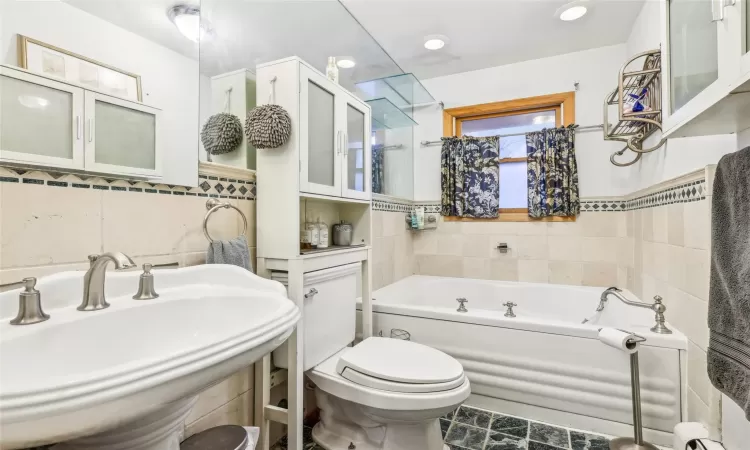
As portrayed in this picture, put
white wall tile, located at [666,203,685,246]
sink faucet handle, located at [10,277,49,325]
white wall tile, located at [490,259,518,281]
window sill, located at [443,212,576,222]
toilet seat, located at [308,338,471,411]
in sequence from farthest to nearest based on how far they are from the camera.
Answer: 1. white wall tile, located at [490,259,518,281]
2. window sill, located at [443,212,576,222]
3. white wall tile, located at [666,203,685,246]
4. toilet seat, located at [308,338,471,411]
5. sink faucet handle, located at [10,277,49,325]

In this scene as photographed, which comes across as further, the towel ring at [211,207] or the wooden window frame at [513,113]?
the wooden window frame at [513,113]

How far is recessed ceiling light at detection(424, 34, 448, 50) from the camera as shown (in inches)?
96.4

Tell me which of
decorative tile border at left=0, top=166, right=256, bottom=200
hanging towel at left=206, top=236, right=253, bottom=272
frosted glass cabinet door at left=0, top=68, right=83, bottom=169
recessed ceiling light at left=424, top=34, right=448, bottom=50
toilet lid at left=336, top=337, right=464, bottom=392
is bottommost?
toilet lid at left=336, top=337, right=464, bottom=392

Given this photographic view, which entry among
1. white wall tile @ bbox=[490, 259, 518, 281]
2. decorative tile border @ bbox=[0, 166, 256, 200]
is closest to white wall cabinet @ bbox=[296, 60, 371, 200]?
decorative tile border @ bbox=[0, 166, 256, 200]

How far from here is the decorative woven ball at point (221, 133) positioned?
4.34 ft

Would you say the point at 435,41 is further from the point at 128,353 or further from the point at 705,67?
the point at 128,353

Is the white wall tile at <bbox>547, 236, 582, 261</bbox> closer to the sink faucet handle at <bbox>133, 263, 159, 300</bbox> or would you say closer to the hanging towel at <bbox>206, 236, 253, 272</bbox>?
the hanging towel at <bbox>206, 236, 253, 272</bbox>

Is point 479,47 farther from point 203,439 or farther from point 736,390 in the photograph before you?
point 203,439

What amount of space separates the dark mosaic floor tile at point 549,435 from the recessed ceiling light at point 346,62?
241cm

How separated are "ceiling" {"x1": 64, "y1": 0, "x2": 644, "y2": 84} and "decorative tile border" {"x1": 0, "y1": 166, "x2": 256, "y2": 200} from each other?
442 millimetres

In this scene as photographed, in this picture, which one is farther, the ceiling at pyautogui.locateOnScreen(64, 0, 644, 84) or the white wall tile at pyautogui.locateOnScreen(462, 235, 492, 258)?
the white wall tile at pyautogui.locateOnScreen(462, 235, 492, 258)

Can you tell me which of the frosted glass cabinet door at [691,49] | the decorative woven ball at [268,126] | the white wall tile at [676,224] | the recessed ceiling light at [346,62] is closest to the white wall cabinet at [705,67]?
the frosted glass cabinet door at [691,49]

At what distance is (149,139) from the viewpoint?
1084mm

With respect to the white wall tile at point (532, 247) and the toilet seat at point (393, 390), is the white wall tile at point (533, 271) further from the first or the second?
the toilet seat at point (393, 390)
